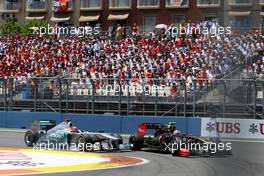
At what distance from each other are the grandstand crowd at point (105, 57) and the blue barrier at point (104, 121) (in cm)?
161

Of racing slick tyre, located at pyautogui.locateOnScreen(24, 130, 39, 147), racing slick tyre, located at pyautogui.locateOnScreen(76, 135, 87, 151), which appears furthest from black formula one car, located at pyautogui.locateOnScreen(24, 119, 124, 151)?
racing slick tyre, located at pyautogui.locateOnScreen(24, 130, 39, 147)

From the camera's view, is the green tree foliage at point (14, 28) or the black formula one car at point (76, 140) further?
the green tree foliage at point (14, 28)

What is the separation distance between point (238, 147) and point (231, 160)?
0.23 m

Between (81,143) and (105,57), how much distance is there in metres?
13.3

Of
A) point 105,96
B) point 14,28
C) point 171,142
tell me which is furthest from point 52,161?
point 14,28

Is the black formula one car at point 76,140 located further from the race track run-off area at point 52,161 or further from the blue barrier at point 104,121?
the blue barrier at point 104,121

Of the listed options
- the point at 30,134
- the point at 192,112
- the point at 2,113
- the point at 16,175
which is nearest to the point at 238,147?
the point at 16,175

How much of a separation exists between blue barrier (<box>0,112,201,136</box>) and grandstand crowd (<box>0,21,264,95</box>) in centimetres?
161

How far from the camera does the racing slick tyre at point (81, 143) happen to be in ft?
56.6

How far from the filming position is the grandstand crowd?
87.4 ft

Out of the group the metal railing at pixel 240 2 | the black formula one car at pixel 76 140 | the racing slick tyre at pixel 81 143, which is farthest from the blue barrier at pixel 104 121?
the metal railing at pixel 240 2

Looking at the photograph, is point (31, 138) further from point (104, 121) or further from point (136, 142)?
point (104, 121)

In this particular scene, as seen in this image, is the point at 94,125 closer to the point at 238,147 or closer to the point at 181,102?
the point at 181,102

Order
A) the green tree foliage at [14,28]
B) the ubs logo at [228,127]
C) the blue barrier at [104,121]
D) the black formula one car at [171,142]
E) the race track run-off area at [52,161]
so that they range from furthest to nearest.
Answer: the green tree foliage at [14,28] < the blue barrier at [104,121] < the black formula one car at [171,142] < the race track run-off area at [52,161] < the ubs logo at [228,127]
